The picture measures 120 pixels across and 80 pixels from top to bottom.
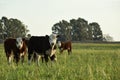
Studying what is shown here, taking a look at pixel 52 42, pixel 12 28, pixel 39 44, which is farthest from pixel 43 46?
pixel 12 28

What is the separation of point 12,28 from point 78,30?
2498cm

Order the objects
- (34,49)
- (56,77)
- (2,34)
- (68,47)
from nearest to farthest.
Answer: (56,77) < (34,49) < (68,47) < (2,34)

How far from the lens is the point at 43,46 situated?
1620cm

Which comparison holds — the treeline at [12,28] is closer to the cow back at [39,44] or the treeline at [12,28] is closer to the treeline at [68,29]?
the treeline at [68,29]

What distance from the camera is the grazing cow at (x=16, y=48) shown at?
16.3m

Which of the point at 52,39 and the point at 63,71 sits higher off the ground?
the point at 52,39

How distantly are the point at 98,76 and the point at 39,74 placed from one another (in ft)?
5.68

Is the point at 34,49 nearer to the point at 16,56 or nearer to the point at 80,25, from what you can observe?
the point at 16,56

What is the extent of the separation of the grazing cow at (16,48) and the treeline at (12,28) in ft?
282

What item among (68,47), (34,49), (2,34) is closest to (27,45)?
(34,49)

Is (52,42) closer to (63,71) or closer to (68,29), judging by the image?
(63,71)

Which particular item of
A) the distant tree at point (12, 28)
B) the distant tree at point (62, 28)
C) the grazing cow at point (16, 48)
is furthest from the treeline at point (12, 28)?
the grazing cow at point (16, 48)

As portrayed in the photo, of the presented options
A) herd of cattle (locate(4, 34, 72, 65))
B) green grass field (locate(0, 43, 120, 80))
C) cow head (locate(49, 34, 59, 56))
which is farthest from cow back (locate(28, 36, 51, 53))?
green grass field (locate(0, 43, 120, 80))

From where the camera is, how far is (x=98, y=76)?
356 inches
